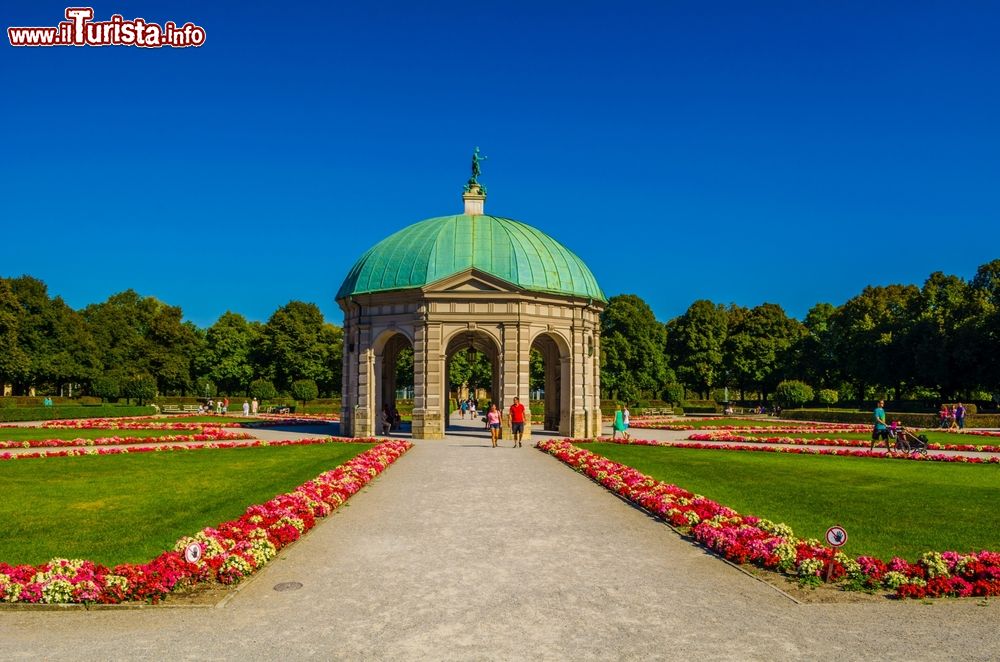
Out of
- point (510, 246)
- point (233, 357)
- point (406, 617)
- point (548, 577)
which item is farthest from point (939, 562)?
point (233, 357)

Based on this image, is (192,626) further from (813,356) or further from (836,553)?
(813,356)

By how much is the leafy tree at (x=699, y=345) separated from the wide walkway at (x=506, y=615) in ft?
290

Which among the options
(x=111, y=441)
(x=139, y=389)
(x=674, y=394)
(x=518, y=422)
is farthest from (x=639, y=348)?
(x=111, y=441)

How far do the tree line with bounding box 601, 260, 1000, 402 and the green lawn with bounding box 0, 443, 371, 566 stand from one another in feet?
183

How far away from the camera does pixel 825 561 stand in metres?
12.1

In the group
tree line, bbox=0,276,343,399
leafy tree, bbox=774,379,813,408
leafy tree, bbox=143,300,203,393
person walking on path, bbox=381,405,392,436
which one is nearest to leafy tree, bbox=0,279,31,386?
tree line, bbox=0,276,343,399

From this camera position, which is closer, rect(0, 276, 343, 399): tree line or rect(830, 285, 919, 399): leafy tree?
rect(830, 285, 919, 399): leafy tree

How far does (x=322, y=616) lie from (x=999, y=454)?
33559mm

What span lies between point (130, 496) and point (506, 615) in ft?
45.4

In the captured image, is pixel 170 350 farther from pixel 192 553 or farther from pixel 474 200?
pixel 192 553

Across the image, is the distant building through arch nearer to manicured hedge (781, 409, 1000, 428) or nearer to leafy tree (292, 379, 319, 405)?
manicured hedge (781, 409, 1000, 428)

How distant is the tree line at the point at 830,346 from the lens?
65062 millimetres

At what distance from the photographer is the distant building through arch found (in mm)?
41219

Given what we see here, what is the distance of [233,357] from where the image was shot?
10188 cm
